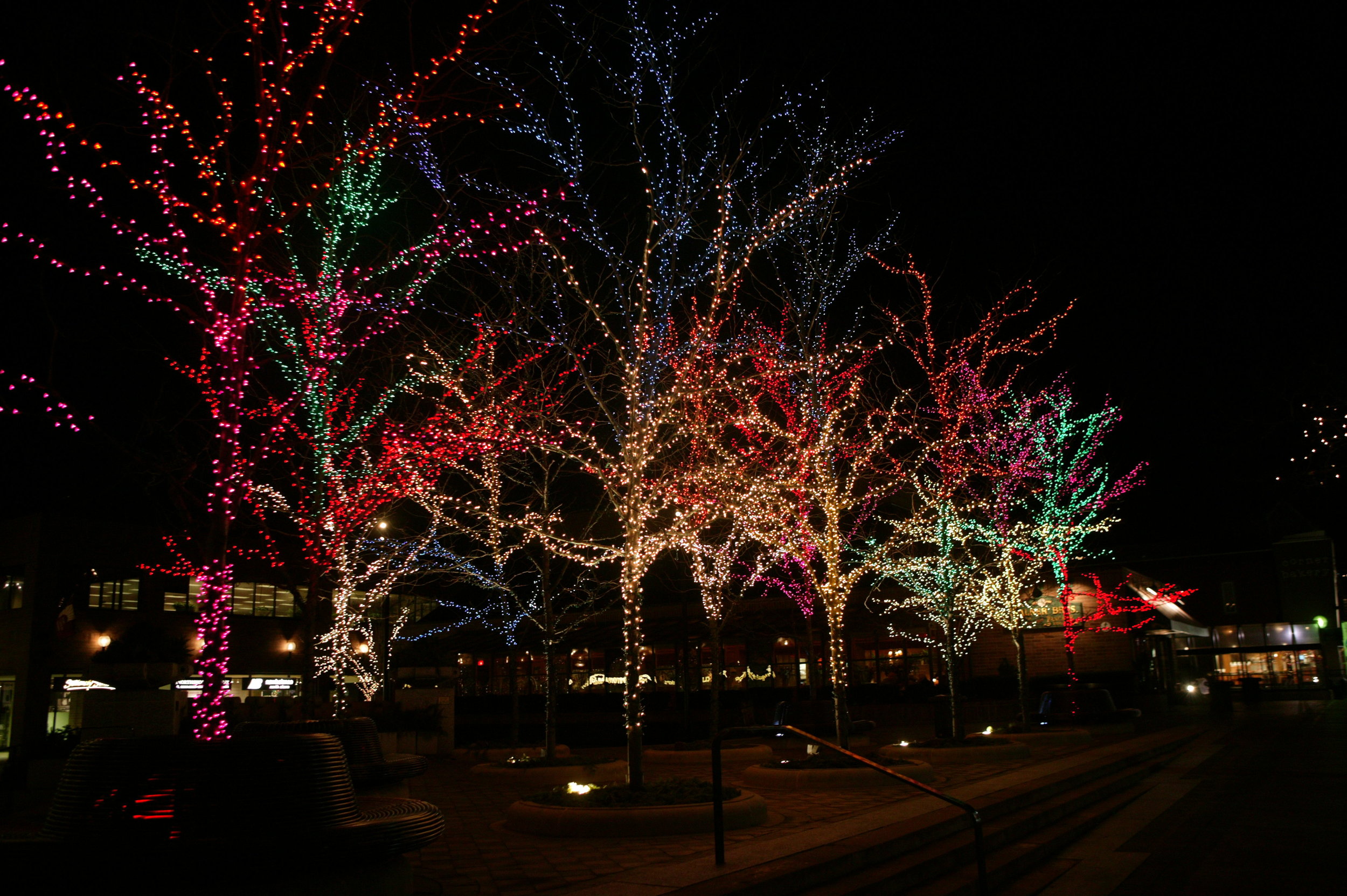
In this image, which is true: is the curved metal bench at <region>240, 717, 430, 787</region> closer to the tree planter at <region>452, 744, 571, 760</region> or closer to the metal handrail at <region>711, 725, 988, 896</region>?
the metal handrail at <region>711, 725, 988, 896</region>

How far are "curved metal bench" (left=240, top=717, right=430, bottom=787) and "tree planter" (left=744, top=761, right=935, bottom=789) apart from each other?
517 cm

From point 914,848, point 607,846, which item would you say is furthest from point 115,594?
point 914,848

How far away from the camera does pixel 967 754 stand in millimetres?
15992

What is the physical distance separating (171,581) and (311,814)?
33.1m

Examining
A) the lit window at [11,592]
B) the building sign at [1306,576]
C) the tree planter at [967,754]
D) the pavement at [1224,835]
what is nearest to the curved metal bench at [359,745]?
the pavement at [1224,835]

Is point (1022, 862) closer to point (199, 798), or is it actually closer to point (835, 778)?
point (835, 778)

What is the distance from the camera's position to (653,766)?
18.6m

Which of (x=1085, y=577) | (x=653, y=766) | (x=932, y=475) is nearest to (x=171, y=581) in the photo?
(x=653, y=766)

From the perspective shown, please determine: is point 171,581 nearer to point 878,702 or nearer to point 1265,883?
point 878,702

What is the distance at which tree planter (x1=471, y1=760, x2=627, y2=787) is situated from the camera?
14.9 meters

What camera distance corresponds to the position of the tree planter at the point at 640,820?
8.77 meters

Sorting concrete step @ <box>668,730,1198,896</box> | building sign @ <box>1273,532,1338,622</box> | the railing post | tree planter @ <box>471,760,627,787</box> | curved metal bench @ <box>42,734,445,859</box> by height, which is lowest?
tree planter @ <box>471,760,627,787</box>

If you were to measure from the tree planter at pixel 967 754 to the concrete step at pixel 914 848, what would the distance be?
348 centimetres

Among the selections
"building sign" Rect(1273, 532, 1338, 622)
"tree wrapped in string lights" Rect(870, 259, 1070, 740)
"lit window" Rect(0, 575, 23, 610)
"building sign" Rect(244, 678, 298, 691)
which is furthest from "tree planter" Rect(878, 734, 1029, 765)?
"building sign" Rect(1273, 532, 1338, 622)
